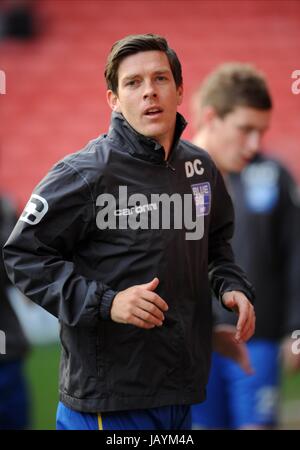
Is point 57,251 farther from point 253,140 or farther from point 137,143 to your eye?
point 253,140

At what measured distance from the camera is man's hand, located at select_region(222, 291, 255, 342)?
2.82 metres

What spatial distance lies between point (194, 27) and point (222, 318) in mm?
7254

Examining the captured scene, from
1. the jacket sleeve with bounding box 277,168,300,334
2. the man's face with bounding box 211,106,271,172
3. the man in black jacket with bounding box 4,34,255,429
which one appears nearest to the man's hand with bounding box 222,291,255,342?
the man in black jacket with bounding box 4,34,255,429


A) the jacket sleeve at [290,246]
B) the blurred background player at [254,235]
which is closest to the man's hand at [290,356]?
the blurred background player at [254,235]

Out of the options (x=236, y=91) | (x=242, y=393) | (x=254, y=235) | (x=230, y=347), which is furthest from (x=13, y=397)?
(x=236, y=91)

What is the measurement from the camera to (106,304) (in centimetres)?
255

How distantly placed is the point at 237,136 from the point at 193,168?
1.23 m

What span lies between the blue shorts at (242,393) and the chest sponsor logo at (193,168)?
1.78 m

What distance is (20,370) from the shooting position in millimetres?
4785

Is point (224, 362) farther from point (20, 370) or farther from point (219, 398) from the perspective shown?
point (20, 370)

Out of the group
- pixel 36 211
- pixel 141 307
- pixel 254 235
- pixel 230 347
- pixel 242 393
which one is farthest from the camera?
pixel 254 235

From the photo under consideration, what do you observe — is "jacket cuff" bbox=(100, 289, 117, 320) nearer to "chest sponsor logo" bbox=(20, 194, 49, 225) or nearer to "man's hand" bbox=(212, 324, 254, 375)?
"chest sponsor logo" bbox=(20, 194, 49, 225)

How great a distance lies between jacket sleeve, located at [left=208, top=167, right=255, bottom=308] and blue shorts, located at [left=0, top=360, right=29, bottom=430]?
1.96 m
